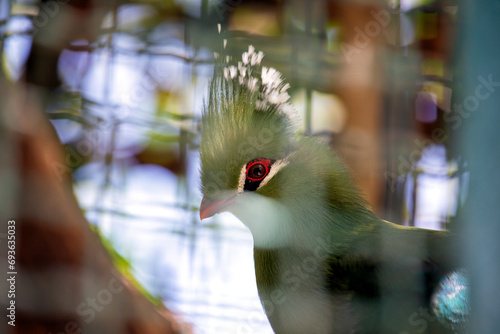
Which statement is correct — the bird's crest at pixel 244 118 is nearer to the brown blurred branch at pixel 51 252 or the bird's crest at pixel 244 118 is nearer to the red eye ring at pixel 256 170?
the red eye ring at pixel 256 170

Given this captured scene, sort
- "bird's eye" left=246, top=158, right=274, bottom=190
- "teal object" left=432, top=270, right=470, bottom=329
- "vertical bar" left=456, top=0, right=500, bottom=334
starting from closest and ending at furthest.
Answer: "vertical bar" left=456, top=0, right=500, bottom=334, "teal object" left=432, top=270, right=470, bottom=329, "bird's eye" left=246, top=158, right=274, bottom=190

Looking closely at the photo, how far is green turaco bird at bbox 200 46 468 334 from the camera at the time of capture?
3.51 feet

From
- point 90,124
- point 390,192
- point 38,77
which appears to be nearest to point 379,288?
point 390,192

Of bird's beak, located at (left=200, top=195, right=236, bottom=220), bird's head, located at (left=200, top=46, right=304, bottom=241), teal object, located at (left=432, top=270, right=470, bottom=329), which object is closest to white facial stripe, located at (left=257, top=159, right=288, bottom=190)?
bird's head, located at (left=200, top=46, right=304, bottom=241)

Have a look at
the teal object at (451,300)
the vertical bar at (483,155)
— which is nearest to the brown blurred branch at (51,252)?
the teal object at (451,300)

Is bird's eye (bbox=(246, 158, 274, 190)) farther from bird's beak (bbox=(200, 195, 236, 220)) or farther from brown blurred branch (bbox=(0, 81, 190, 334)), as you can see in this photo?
brown blurred branch (bbox=(0, 81, 190, 334))

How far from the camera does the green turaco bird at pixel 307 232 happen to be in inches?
42.2

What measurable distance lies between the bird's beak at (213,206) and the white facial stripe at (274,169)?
0.33 ft

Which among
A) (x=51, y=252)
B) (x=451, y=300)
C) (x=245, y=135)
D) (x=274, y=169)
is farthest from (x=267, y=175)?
(x=51, y=252)

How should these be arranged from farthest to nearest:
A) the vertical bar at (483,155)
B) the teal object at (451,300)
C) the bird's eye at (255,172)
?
1. the bird's eye at (255,172)
2. the teal object at (451,300)
3. the vertical bar at (483,155)

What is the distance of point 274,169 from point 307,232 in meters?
A: 0.21

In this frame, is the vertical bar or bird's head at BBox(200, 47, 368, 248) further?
bird's head at BBox(200, 47, 368, 248)

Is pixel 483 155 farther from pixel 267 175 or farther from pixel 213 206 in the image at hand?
pixel 213 206

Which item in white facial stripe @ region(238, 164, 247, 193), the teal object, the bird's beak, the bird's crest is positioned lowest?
the teal object
